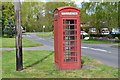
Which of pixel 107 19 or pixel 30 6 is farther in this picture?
pixel 30 6

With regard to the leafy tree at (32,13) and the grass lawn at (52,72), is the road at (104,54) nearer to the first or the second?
the grass lawn at (52,72)

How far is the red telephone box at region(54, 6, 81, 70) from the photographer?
930cm

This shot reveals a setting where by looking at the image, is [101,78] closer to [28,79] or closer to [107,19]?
[28,79]

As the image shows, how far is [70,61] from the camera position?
9.66 meters

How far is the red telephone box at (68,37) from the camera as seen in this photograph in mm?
9305

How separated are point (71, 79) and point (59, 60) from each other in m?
2.20

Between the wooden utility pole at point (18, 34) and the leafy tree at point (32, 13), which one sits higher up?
the leafy tree at point (32, 13)

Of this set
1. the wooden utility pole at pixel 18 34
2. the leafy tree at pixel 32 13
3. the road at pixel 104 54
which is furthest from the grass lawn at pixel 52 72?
the leafy tree at pixel 32 13

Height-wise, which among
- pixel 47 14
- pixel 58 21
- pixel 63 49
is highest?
pixel 47 14

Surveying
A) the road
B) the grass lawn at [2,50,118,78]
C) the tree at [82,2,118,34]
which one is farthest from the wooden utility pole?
the tree at [82,2,118,34]

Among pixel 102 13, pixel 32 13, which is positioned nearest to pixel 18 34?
pixel 102 13

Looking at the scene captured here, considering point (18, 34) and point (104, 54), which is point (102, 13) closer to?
point (104, 54)

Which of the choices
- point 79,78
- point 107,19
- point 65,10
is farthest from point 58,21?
point 107,19

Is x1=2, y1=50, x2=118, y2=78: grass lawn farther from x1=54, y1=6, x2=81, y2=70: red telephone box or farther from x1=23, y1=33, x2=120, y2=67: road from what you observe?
x1=23, y1=33, x2=120, y2=67: road
